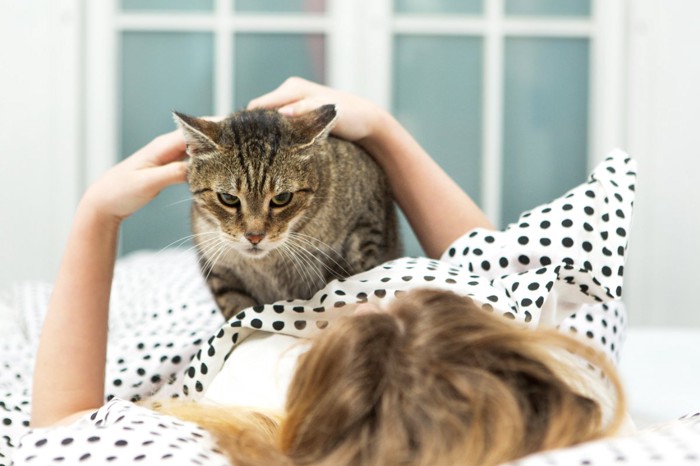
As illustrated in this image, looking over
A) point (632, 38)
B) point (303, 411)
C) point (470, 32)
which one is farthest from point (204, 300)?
point (632, 38)

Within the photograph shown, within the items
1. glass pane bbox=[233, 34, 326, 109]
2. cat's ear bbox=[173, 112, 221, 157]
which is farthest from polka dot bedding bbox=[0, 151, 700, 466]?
glass pane bbox=[233, 34, 326, 109]

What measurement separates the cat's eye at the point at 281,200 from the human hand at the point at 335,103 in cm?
16

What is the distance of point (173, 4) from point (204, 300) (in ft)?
4.44

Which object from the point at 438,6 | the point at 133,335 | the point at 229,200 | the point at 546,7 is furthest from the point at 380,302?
the point at 546,7

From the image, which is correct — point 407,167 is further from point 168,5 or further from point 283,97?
point 168,5

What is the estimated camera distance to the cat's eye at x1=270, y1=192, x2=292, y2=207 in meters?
1.11

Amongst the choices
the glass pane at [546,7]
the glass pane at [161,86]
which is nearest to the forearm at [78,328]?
the glass pane at [161,86]

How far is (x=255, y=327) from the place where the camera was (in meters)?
0.98

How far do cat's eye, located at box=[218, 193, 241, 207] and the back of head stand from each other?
450 mm

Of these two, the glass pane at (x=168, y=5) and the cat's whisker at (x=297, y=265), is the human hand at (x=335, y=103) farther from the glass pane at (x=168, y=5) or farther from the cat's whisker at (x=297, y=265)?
the glass pane at (x=168, y=5)

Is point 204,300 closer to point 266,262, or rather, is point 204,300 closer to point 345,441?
point 266,262

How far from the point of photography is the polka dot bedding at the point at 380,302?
68 cm

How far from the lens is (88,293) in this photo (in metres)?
1.07

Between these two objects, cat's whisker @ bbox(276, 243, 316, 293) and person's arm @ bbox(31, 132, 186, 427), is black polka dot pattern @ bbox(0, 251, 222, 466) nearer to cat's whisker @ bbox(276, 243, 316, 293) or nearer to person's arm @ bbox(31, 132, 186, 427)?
person's arm @ bbox(31, 132, 186, 427)
